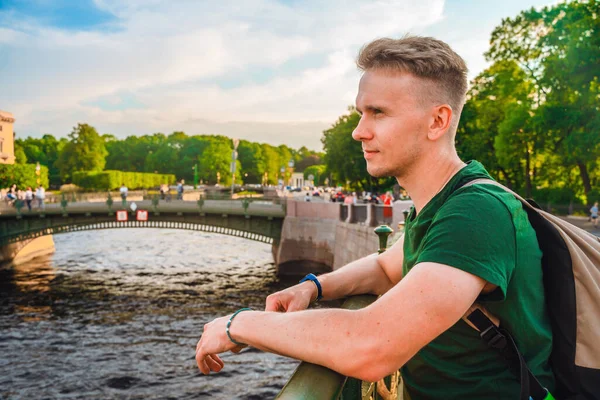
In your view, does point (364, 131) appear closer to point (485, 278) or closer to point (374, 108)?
point (374, 108)

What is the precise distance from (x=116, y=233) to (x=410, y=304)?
5385 centimetres

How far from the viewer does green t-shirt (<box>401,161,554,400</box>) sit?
4.07ft

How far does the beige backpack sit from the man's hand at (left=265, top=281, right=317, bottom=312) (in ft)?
2.43

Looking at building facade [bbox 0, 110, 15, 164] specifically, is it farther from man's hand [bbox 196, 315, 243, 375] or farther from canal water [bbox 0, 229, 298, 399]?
man's hand [bbox 196, 315, 243, 375]

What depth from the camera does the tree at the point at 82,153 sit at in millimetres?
83438

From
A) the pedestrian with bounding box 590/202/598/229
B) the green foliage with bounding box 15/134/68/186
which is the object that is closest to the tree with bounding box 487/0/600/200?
the pedestrian with bounding box 590/202/598/229

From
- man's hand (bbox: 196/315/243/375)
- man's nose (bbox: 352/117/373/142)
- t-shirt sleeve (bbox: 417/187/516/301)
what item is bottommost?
man's hand (bbox: 196/315/243/375)

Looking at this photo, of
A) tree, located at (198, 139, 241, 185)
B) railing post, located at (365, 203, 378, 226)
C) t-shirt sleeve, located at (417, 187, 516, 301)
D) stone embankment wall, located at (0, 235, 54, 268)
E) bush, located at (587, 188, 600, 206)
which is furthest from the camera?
tree, located at (198, 139, 241, 185)

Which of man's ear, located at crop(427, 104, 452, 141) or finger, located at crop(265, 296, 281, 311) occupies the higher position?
man's ear, located at crop(427, 104, 452, 141)

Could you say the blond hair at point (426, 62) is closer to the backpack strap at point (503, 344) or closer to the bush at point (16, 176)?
the backpack strap at point (503, 344)

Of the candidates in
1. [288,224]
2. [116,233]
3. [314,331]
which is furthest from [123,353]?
[116,233]

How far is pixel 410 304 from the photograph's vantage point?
1.22 m

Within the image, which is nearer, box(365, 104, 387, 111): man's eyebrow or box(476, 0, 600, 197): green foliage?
box(365, 104, 387, 111): man's eyebrow

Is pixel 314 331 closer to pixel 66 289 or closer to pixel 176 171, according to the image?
pixel 66 289
